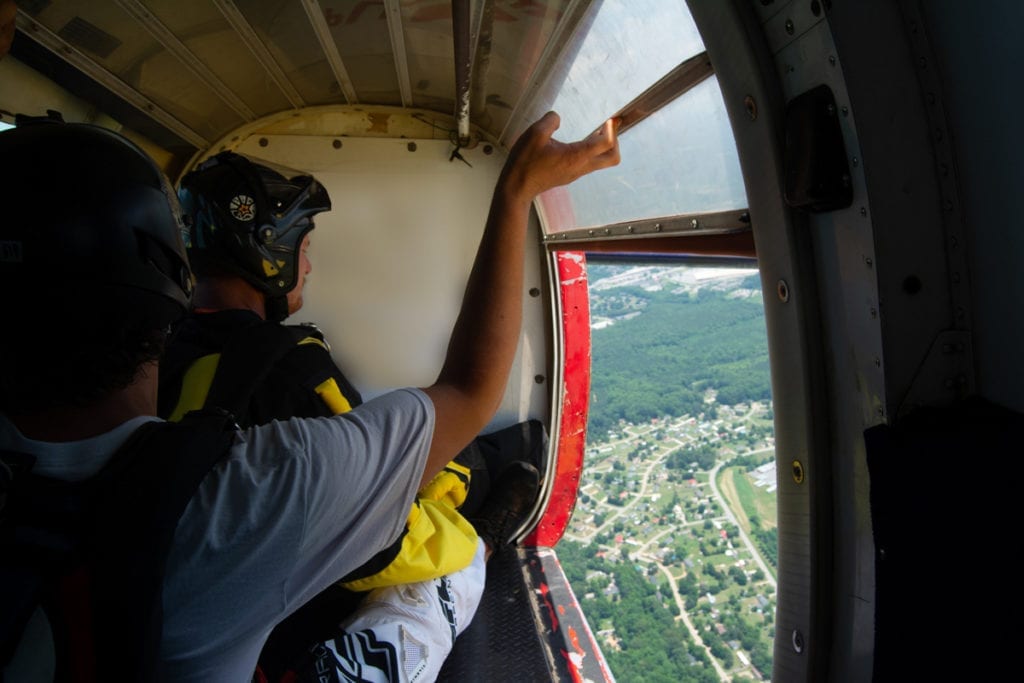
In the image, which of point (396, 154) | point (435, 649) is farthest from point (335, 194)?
point (435, 649)

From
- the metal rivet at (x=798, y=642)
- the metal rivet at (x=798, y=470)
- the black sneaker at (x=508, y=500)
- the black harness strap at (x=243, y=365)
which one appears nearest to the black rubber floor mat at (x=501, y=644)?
the black sneaker at (x=508, y=500)

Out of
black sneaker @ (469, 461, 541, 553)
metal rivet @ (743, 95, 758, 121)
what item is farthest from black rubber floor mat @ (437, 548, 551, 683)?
metal rivet @ (743, 95, 758, 121)

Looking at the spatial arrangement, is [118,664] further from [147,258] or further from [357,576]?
[357,576]

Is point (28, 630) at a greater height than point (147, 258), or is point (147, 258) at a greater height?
point (147, 258)

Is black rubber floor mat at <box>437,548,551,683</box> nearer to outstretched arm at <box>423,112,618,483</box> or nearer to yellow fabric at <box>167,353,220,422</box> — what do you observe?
yellow fabric at <box>167,353,220,422</box>

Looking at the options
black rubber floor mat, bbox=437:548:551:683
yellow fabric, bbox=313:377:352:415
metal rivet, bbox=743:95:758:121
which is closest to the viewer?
metal rivet, bbox=743:95:758:121

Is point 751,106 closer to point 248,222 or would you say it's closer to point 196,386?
point 196,386
